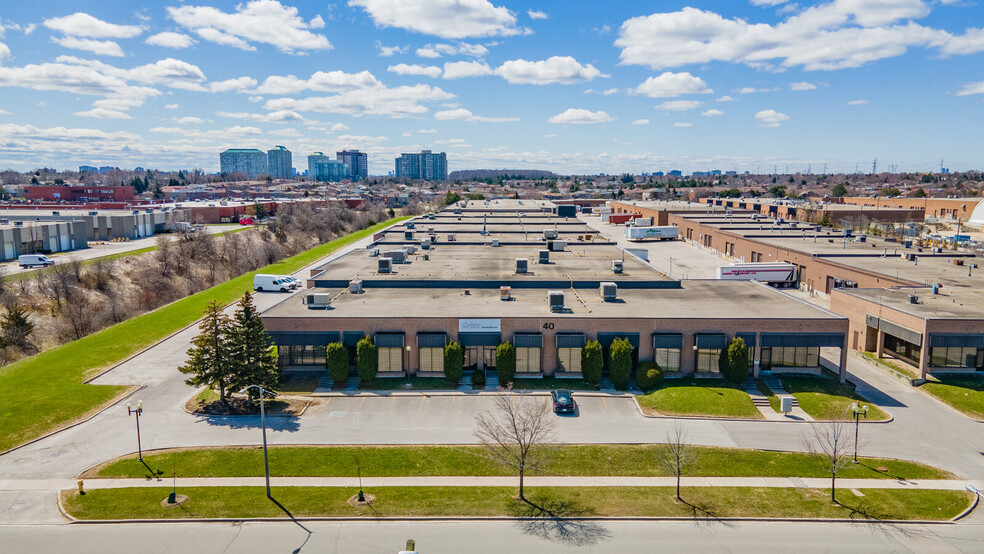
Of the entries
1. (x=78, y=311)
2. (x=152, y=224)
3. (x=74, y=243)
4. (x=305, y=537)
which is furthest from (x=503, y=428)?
(x=152, y=224)

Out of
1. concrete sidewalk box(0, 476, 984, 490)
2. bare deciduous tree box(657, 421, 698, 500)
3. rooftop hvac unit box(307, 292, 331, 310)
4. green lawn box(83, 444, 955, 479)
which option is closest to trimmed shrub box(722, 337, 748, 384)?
green lawn box(83, 444, 955, 479)

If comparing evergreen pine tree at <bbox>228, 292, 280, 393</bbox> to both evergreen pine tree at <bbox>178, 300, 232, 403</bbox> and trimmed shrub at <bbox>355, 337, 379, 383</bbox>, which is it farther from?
trimmed shrub at <bbox>355, 337, 379, 383</bbox>

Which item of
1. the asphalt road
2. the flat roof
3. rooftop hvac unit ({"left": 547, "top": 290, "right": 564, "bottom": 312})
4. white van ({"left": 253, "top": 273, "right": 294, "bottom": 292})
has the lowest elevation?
the asphalt road

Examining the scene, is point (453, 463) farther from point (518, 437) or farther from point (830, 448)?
point (830, 448)

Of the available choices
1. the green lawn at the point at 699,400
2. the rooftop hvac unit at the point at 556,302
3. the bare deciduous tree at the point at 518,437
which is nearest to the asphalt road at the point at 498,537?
the bare deciduous tree at the point at 518,437

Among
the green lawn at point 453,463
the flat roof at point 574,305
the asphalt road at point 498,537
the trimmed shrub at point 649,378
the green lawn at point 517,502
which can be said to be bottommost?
the asphalt road at point 498,537

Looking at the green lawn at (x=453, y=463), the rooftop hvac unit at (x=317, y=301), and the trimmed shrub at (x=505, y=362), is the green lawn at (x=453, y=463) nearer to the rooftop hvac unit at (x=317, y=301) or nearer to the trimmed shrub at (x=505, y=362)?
the trimmed shrub at (x=505, y=362)

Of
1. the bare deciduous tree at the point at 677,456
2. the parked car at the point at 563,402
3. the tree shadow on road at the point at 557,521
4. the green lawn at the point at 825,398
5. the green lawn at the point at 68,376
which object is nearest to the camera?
the tree shadow on road at the point at 557,521

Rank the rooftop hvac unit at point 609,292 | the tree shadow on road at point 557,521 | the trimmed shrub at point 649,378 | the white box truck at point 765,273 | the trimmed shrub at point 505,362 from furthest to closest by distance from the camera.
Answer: the white box truck at point 765,273 → the rooftop hvac unit at point 609,292 → the trimmed shrub at point 505,362 → the trimmed shrub at point 649,378 → the tree shadow on road at point 557,521
